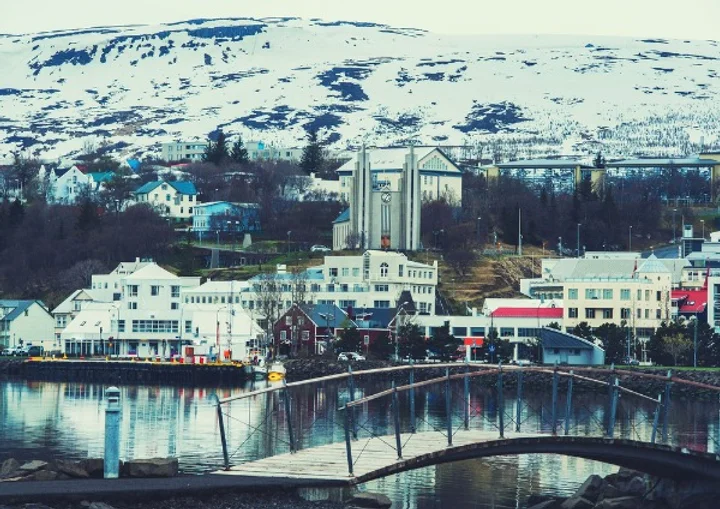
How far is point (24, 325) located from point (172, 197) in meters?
46.1

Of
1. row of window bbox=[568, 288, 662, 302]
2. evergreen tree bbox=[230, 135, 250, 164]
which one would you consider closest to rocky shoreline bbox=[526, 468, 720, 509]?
row of window bbox=[568, 288, 662, 302]

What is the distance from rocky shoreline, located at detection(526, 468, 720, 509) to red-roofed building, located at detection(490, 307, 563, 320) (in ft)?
195

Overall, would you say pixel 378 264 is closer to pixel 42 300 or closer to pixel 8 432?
pixel 42 300

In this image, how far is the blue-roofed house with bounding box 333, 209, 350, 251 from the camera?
430ft

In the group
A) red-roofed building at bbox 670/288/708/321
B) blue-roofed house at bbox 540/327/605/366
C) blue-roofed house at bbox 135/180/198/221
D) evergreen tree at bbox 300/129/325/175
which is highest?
evergreen tree at bbox 300/129/325/175

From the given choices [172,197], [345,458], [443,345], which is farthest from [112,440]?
[172,197]

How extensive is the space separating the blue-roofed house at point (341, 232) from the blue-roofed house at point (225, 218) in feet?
35.1

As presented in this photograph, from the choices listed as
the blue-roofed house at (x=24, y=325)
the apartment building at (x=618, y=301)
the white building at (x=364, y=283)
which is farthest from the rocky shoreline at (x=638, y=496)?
the blue-roofed house at (x=24, y=325)

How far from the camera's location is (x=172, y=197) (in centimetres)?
15650

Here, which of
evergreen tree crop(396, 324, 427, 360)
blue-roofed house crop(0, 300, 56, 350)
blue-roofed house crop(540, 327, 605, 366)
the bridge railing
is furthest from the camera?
blue-roofed house crop(0, 300, 56, 350)

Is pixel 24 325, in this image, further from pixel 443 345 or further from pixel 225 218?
pixel 225 218

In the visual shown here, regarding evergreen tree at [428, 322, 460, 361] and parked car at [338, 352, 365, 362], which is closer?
parked car at [338, 352, 365, 362]

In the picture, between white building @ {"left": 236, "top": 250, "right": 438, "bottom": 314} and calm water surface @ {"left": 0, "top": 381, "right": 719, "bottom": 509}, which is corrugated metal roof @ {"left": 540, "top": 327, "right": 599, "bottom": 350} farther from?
white building @ {"left": 236, "top": 250, "right": 438, "bottom": 314}

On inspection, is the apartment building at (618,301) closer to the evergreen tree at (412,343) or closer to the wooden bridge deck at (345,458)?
the evergreen tree at (412,343)
